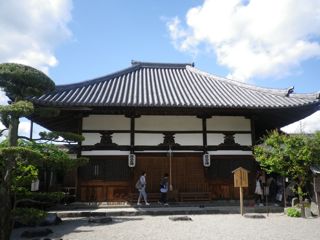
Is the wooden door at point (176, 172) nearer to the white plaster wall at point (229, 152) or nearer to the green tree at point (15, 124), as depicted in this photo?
the white plaster wall at point (229, 152)

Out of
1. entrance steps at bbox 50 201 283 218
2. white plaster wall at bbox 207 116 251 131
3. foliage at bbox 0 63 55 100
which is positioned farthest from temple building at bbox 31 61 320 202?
foliage at bbox 0 63 55 100

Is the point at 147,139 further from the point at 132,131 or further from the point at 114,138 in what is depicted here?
the point at 114,138

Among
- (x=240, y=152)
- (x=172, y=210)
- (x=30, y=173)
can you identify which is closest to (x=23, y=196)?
(x=30, y=173)

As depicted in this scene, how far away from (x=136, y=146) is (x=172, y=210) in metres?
3.97

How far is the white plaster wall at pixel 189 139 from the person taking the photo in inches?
673

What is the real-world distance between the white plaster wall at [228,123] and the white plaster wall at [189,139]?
2.32ft

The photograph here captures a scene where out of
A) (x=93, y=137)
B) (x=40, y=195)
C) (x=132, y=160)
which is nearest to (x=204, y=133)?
(x=132, y=160)

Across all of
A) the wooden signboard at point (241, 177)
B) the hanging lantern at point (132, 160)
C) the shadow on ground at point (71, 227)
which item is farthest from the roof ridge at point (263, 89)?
the shadow on ground at point (71, 227)

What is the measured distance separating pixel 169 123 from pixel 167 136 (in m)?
0.69

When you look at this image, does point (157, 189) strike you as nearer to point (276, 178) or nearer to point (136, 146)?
point (136, 146)

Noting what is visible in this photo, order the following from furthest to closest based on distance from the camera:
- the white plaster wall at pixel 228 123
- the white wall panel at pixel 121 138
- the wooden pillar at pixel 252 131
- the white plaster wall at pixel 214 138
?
the white plaster wall at pixel 228 123 → the wooden pillar at pixel 252 131 → the white plaster wall at pixel 214 138 → the white wall panel at pixel 121 138

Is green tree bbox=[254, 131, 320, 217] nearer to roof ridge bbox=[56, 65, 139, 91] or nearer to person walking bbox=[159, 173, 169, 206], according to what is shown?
person walking bbox=[159, 173, 169, 206]

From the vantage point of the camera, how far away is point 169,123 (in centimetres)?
1733

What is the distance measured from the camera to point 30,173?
11.3 m
